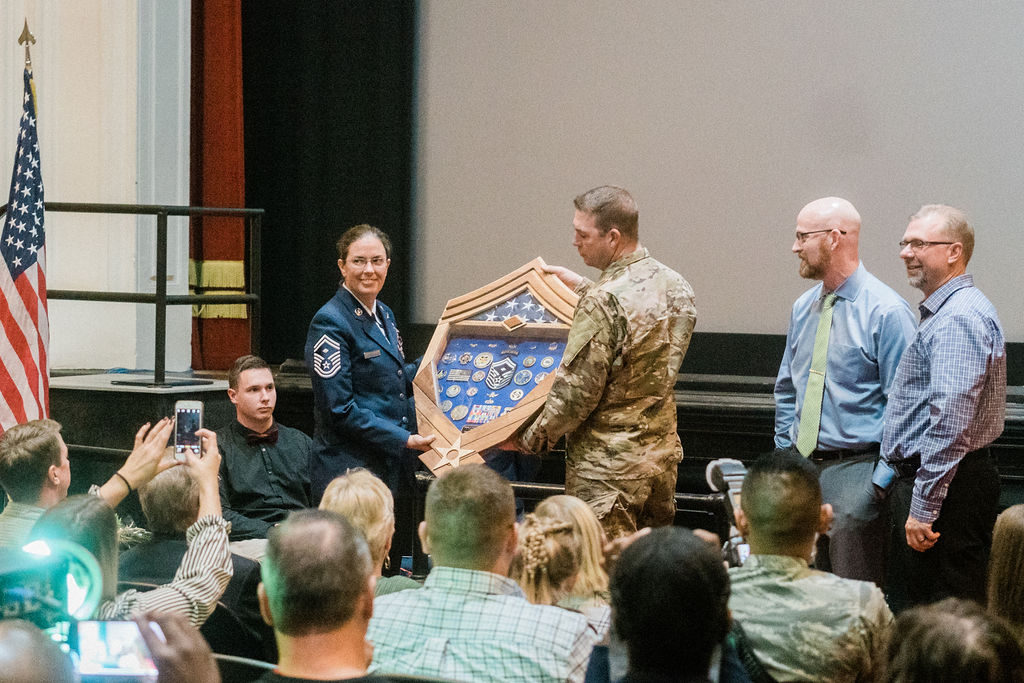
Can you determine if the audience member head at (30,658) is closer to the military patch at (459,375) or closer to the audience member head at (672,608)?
the audience member head at (672,608)

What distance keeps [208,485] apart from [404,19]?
4338mm

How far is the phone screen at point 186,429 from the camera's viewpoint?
11.7 feet

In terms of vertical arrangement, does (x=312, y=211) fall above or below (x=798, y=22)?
below

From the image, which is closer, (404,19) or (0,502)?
(0,502)

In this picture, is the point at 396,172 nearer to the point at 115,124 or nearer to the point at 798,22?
the point at 115,124

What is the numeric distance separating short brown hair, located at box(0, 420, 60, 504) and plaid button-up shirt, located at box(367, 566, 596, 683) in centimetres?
130

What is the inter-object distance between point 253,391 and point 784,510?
8.08ft

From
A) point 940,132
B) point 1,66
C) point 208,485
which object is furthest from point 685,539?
point 1,66

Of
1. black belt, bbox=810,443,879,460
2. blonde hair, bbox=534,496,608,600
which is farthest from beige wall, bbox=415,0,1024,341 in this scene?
blonde hair, bbox=534,496,608,600

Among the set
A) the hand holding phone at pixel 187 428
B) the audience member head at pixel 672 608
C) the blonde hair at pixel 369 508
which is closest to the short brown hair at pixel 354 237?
the hand holding phone at pixel 187 428

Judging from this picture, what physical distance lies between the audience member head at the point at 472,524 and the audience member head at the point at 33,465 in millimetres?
1285

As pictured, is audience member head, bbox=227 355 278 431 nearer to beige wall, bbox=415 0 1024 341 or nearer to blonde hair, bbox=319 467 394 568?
blonde hair, bbox=319 467 394 568

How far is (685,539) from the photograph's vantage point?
171 cm

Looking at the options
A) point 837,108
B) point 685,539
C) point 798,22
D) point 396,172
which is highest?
point 798,22
